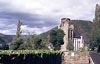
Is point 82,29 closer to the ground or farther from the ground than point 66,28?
closer to the ground

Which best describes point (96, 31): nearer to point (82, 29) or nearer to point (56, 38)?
point (56, 38)

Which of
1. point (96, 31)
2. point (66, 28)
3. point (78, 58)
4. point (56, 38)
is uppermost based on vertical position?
point (66, 28)

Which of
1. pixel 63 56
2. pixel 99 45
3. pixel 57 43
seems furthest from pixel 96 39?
pixel 63 56

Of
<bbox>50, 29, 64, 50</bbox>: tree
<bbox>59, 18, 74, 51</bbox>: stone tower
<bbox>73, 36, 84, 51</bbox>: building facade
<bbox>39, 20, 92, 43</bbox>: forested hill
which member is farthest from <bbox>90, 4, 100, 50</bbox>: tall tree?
<bbox>39, 20, 92, 43</bbox>: forested hill

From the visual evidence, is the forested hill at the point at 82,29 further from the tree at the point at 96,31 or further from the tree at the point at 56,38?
the tree at the point at 56,38

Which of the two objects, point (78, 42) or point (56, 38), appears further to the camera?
point (78, 42)

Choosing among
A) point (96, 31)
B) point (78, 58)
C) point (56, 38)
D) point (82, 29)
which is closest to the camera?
point (78, 58)

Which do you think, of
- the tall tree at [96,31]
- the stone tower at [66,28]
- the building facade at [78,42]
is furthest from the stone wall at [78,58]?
the building facade at [78,42]

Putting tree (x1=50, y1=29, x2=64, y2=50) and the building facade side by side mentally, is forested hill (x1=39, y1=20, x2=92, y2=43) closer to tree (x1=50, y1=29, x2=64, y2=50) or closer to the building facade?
the building facade

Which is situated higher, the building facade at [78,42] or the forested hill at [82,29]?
the forested hill at [82,29]

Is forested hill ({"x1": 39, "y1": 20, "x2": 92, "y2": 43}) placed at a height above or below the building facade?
above

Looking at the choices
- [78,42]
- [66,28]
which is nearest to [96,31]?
[66,28]

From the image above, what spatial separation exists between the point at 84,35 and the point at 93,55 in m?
44.0

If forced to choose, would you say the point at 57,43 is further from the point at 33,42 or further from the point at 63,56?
the point at 63,56
